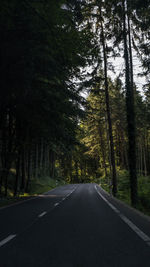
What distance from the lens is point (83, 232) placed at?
24.0 feet

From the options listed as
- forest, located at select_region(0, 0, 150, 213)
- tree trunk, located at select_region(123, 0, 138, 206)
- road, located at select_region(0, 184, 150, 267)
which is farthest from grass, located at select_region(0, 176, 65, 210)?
road, located at select_region(0, 184, 150, 267)

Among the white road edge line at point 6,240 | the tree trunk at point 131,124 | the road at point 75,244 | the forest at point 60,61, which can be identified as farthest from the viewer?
the tree trunk at point 131,124

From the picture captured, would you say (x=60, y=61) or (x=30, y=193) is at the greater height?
(x=60, y=61)

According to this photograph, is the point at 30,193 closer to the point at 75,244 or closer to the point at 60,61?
the point at 60,61

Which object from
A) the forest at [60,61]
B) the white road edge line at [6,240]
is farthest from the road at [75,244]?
the forest at [60,61]

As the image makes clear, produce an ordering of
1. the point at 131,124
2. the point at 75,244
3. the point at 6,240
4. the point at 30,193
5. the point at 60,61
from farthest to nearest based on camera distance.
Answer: the point at 30,193 → the point at 131,124 → the point at 60,61 → the point at 6,240 → the point at 75,244

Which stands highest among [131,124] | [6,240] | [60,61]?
[60,61]

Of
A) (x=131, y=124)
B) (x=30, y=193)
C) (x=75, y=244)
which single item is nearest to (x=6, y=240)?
(x=75, y=244)

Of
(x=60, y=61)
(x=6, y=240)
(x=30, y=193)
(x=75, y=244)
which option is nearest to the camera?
(x=75, y=244)

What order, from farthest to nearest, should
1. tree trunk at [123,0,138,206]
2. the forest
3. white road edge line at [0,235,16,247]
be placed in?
tree trunk at [123,0,138,206]
the forest
white road edge line at [0,235,16,247]

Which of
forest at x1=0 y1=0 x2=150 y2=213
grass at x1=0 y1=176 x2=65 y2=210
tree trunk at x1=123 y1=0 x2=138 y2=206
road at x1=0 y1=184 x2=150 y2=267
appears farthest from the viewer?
grass at x1=0 y1=176 x2=65 y2=210

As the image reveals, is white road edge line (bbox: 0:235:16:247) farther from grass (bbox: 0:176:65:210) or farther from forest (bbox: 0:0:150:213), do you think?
grass (bbox: 0:176:65:210)

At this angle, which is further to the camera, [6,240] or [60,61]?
[60,61]

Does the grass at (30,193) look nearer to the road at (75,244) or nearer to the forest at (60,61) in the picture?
the forest at (60,61)
